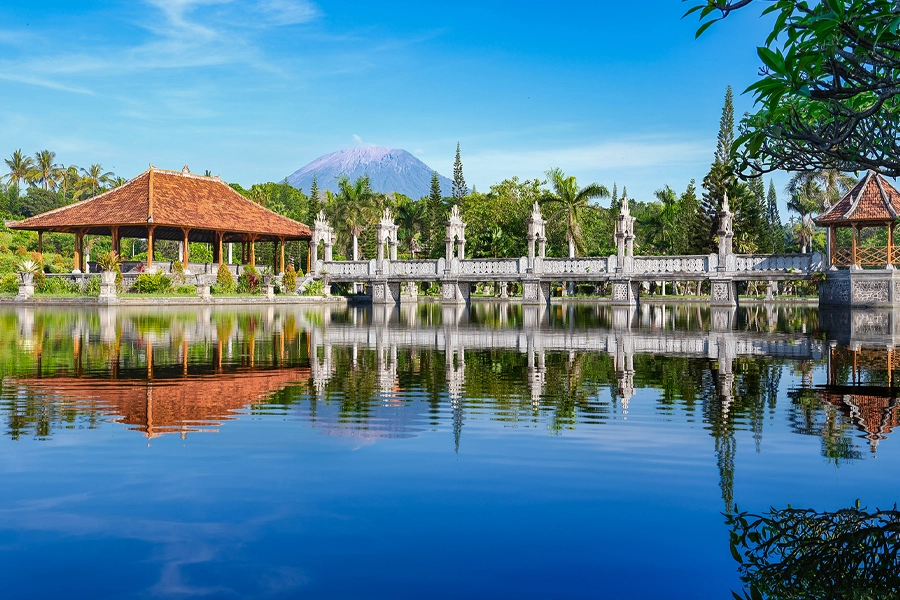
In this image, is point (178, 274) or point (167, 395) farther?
point (178, 274)

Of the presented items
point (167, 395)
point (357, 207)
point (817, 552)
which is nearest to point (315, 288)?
point (357, 207)

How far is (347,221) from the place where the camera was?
59531 mm

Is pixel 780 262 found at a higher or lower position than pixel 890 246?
lower

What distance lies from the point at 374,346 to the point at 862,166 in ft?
35.4

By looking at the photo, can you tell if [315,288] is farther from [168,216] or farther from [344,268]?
[168,216]

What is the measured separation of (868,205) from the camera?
34.6m

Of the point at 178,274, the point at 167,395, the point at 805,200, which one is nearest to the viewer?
the point at 167,395

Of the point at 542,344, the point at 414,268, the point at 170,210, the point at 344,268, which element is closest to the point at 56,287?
the point at 170,210

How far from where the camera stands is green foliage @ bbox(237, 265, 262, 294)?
45.2 m

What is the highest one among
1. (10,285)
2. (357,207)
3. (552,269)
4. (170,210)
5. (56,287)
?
(357,207)

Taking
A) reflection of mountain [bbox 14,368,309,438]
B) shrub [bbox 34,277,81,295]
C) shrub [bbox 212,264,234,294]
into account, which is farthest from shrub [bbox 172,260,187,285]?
reflection of mountain [bbox 14,368,309,438]

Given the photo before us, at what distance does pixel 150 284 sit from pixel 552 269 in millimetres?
20539

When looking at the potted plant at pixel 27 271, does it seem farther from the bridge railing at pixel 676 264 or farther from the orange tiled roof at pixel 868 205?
the orange tiled roof at pixel 868 205

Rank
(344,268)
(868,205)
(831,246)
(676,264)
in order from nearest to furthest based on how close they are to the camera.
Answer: (868,205)
(831,246)
(676,264)
(344,268)
